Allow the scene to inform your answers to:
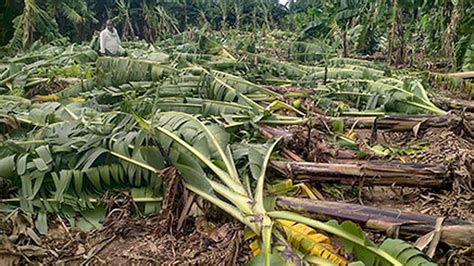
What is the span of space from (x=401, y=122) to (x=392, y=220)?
222 centimetres

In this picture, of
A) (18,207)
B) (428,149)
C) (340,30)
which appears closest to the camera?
(18,207)

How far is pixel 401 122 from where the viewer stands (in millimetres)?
4391

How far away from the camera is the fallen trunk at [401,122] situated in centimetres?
429

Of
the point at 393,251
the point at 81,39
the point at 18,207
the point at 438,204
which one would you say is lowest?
the point at 81,39

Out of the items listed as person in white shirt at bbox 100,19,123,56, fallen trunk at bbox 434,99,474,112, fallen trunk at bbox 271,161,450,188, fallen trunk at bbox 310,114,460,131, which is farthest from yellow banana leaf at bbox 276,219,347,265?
person in white shirt at bbox 100,19,123,56

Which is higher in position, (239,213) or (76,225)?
(239,213)

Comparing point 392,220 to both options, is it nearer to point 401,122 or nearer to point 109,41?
point 401,122

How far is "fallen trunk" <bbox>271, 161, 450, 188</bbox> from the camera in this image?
10.1ft

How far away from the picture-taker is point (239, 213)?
8.62 ft

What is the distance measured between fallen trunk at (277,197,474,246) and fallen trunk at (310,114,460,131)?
178cm

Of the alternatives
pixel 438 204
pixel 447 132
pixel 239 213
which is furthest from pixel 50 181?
pixel 447 132

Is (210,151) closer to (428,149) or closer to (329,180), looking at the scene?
(329,180)

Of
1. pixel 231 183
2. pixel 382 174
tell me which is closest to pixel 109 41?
pixel 231 183

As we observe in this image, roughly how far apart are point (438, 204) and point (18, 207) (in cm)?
273
